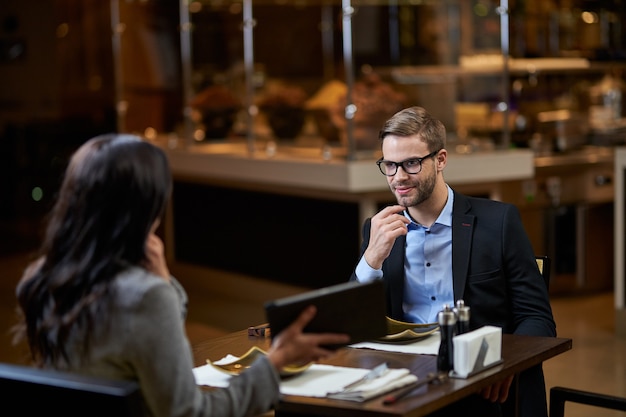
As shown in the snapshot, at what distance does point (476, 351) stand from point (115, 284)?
920 millimetres

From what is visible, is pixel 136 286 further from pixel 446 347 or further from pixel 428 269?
pixel 428 269

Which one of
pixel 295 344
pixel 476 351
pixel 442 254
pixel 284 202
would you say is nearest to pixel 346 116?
pixel 284 202

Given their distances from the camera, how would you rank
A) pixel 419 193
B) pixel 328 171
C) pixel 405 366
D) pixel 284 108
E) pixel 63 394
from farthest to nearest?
pixel 284 108, pixel 328 171, pixel 419 193, pixel 405 366, pixel 63 394

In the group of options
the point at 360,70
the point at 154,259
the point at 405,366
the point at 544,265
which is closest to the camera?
the point at 154,259

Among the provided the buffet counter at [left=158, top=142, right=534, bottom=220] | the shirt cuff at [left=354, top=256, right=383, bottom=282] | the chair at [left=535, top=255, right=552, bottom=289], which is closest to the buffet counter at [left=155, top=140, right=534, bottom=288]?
the buffet counter at [left=158, top=142, right=534, bottom=220]

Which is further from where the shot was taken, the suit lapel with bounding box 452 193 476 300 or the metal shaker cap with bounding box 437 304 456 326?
the suit lapel with bounding box 452 193 476 300

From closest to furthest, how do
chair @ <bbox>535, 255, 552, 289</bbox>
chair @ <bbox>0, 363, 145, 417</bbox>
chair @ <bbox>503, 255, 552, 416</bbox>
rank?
chair @ <bbox>0, 363, 145, 417</bbox> < chair @ <bbox>503, 255, 552, 416</bbox> < chair @ <bbox>535, 255, 552, 289</bbox>

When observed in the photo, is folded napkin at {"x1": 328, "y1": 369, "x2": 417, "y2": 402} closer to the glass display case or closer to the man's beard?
the man's beard

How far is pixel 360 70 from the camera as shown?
21.9 ft

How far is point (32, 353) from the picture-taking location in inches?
90.0

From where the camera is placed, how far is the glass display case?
6.87m

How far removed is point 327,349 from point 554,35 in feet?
21.5

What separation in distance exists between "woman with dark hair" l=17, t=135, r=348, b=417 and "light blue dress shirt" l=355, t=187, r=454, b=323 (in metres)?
1.26

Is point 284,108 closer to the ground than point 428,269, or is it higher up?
higher up
